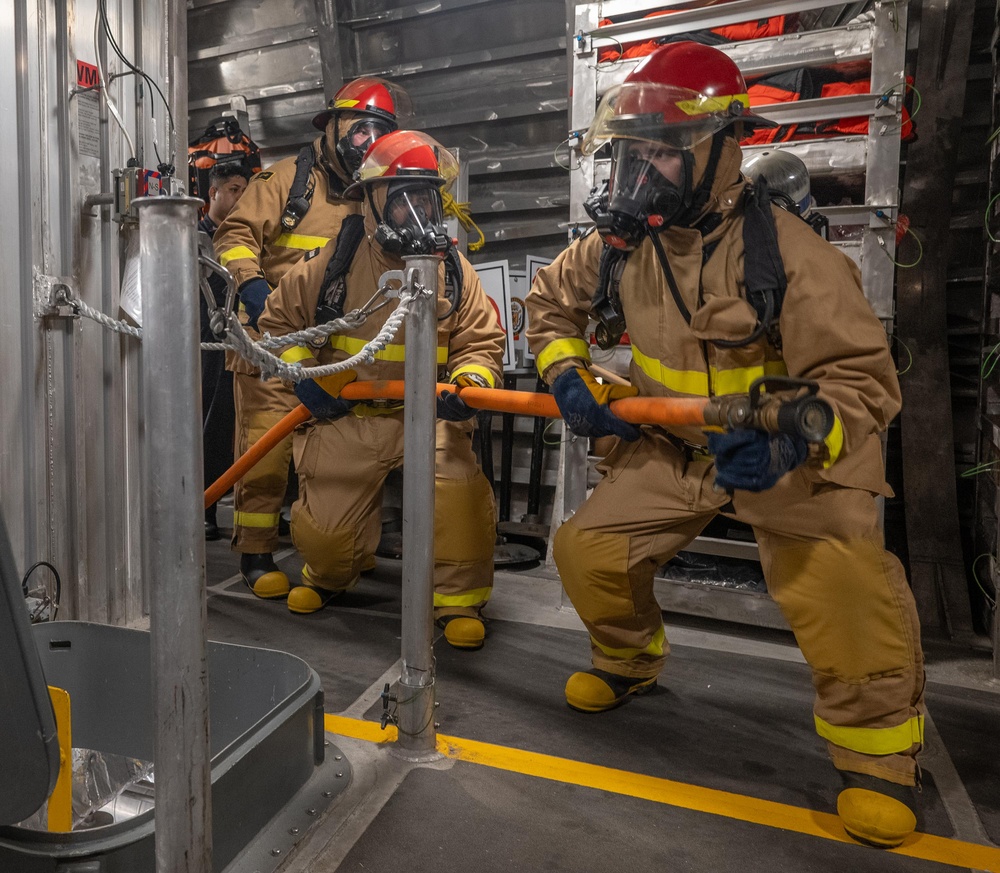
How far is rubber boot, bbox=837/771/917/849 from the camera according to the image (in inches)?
78.5

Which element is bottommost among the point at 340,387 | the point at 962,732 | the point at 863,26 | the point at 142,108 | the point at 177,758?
the point at 962,732

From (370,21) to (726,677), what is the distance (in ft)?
14.1

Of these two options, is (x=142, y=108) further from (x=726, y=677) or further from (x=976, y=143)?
(x=976, y=143)

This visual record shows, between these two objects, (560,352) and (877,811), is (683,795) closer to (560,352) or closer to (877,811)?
(877,811)

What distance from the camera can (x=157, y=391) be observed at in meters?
1.26

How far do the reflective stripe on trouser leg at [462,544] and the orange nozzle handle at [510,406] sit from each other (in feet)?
1.60

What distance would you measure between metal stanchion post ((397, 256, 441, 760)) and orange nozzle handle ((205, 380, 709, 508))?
189 millimetres

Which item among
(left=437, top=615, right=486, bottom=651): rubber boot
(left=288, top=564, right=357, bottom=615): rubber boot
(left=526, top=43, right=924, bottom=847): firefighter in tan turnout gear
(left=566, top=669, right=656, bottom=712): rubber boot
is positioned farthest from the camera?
(left=288, top=564, right=357, bottom=615): rubber boot

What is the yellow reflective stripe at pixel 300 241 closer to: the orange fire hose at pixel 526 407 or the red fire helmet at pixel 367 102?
the red fire helmet at pixel 367 102

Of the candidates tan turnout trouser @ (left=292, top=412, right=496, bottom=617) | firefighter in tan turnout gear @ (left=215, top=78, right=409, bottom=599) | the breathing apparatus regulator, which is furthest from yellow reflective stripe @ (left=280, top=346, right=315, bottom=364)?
firefighter in tan turnout gear @ (left=215, top=78, right=409, bottom=599)

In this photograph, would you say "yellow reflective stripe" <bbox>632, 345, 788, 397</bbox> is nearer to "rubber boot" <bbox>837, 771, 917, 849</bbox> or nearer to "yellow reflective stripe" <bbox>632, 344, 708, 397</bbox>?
"yellow reflective stripe" <bbox>632, 344, 708, 397</bbox>

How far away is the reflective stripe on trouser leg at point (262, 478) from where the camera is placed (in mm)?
3881

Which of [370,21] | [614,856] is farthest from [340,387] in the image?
[370,21]

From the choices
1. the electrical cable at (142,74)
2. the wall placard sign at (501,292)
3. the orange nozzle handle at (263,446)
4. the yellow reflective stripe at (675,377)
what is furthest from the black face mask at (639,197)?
the wall placard sign at (501,292)
